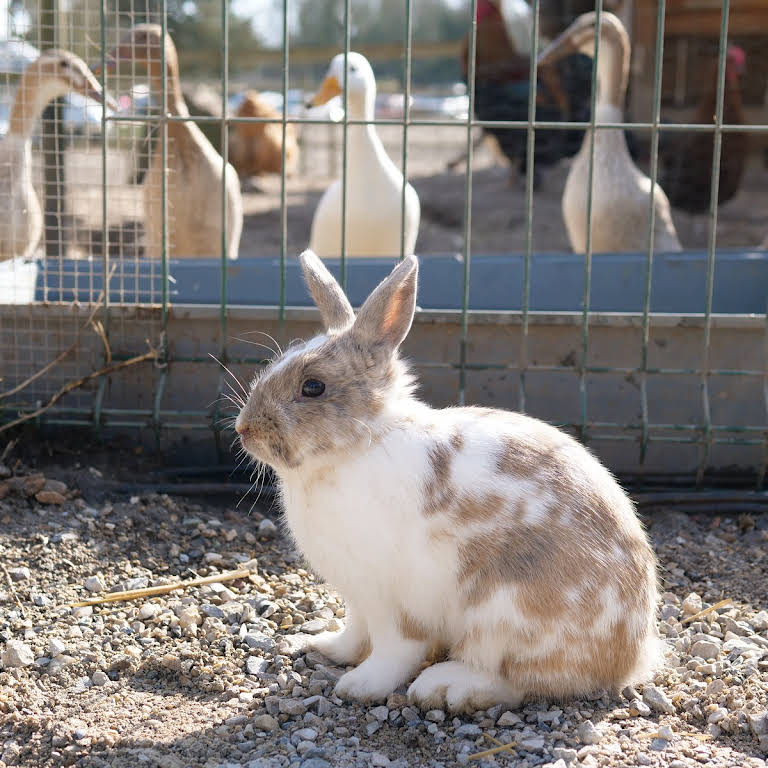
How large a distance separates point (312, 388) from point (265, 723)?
773 millimetres

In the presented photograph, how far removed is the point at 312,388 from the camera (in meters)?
2.53

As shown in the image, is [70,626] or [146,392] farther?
[146,392]

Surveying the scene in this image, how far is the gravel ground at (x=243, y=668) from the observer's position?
2412 millimetres

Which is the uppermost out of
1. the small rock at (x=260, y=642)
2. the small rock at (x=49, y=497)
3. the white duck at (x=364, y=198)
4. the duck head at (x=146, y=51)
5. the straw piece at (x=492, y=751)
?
the duck head at (x=146, y=51)

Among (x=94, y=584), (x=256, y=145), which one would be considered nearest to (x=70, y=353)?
(x=94, y=584)

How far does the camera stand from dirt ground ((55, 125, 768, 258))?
30.2ft

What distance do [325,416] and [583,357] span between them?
165 cm

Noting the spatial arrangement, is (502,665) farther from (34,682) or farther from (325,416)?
(34,682)

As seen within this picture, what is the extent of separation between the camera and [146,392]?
4133 mm

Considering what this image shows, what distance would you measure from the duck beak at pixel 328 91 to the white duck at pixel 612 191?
1.22 m

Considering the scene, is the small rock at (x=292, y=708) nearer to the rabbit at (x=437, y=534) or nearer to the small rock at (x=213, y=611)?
the rabbit at (x=437, y=534)

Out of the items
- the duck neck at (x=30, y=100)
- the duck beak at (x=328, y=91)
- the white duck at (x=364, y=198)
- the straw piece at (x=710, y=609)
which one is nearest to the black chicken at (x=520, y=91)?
the duck beak at (x=328, y=91)

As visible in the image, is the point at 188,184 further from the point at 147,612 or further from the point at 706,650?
the point at 706,650

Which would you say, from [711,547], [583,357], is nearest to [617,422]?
[583,357]
